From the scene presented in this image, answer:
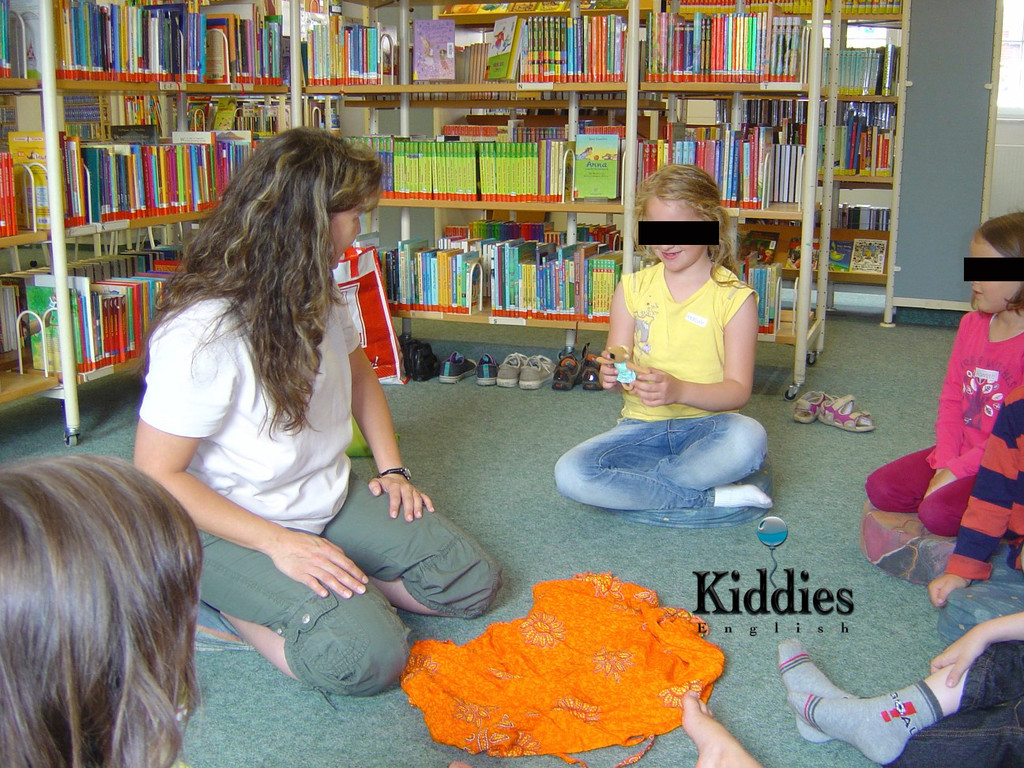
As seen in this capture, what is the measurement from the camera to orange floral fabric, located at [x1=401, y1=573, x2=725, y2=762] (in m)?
1.73

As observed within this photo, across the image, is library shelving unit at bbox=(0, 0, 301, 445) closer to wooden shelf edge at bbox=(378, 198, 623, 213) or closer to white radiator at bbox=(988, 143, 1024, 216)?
wooden shelf edge at bbox=(378, 198, 623, 213)

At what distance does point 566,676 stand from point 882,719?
55cm

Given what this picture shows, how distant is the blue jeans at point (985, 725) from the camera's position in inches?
60.0

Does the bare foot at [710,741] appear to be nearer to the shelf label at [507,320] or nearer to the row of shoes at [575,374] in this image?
the row of shoes at [575,374]

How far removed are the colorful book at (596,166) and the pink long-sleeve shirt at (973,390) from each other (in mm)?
1863

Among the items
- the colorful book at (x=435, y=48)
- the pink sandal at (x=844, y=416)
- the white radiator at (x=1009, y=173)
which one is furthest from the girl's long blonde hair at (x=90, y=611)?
the white radiator at (x=1009, y=173)

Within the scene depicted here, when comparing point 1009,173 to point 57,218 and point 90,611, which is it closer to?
point 57,218

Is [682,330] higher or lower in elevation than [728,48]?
lower

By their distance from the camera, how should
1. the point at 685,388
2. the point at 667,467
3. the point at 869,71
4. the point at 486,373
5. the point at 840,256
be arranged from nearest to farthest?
the point at 685,388 → the point at 667,467 → the point at 486,373 → the point at 869,71 → the point at 840,256

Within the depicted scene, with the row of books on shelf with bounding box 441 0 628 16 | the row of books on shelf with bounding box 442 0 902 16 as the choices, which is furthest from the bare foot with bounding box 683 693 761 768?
the row of books on shelf with bounding box 442 0 902 16

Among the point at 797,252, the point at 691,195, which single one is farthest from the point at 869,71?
the point at 691,195

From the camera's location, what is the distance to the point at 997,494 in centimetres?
200

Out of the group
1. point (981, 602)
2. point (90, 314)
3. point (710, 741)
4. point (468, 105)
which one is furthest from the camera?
point (468, 105)

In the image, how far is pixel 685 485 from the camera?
2.61 metres
